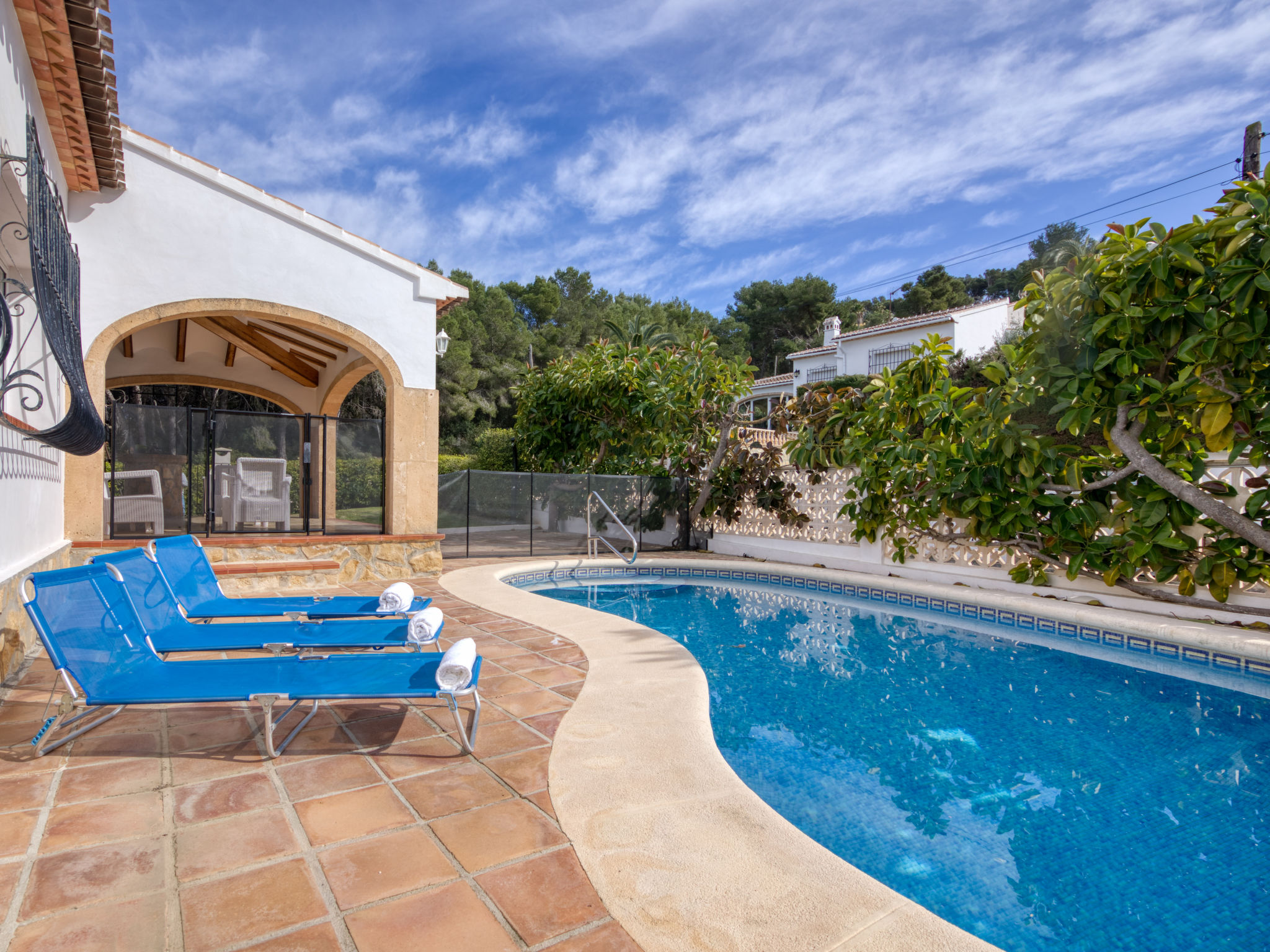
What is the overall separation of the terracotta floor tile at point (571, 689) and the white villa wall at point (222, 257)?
217 inches

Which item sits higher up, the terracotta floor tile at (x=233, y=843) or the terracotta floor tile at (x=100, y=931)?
the terracotta floor tile at (x=100, y=931)

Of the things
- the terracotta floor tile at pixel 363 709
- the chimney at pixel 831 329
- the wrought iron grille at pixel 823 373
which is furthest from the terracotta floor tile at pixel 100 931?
the chimney at pixel 831 329

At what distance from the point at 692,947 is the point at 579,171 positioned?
56.1ft

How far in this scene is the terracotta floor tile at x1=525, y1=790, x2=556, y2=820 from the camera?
8.88 ft

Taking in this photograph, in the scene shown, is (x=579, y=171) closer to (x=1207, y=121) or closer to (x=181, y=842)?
(x=181, y=842)

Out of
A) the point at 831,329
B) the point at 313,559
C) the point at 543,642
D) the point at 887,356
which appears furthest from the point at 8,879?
Answer: the point at 831,329

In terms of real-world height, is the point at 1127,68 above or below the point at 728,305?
below

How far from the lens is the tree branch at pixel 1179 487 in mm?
6496

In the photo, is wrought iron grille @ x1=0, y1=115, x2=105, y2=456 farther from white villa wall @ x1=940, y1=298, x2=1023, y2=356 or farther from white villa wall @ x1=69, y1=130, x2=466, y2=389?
white villa wall @ x1=940, y1=298, x2=1023, y2=356

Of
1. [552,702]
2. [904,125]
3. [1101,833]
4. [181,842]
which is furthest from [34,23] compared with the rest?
[904,125]

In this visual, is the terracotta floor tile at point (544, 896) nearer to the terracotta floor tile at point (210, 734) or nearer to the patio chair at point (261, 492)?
the terracotta floor tile at point (210, 734)

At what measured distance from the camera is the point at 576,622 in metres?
6.21

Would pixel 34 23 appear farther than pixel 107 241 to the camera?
No

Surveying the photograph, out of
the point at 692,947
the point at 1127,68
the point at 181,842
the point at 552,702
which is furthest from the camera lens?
the point at 1127,68
